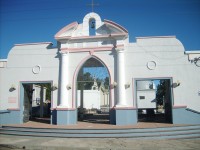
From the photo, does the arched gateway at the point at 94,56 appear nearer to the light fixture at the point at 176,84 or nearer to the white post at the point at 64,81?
the white post at the point at 64,81

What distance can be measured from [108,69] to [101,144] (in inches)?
218

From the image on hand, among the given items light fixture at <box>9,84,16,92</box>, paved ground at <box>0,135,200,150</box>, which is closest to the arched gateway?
paved ground at <box>0,135,200,150</box>

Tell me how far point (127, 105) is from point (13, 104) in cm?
792

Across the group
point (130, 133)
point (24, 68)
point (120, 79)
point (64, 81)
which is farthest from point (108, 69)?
point (24, 68)

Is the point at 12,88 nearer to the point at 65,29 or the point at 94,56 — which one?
the point at 65,29

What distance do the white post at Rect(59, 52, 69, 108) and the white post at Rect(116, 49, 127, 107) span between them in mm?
3437

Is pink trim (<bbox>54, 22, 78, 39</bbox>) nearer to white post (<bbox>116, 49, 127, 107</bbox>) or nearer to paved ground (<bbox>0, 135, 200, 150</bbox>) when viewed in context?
white post (<bbox>116, 49, 127, 107</bbox>)

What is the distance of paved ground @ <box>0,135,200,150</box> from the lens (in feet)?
31.3

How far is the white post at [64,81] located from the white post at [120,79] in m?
3.44

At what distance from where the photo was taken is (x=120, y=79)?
14047 mm

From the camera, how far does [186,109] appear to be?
44.3 ft

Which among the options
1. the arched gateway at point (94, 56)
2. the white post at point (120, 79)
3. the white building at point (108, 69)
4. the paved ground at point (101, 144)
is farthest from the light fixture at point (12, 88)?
the white post at point (120, 79)

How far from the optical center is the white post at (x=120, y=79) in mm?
13808

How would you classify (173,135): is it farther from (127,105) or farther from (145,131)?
(127,105)
